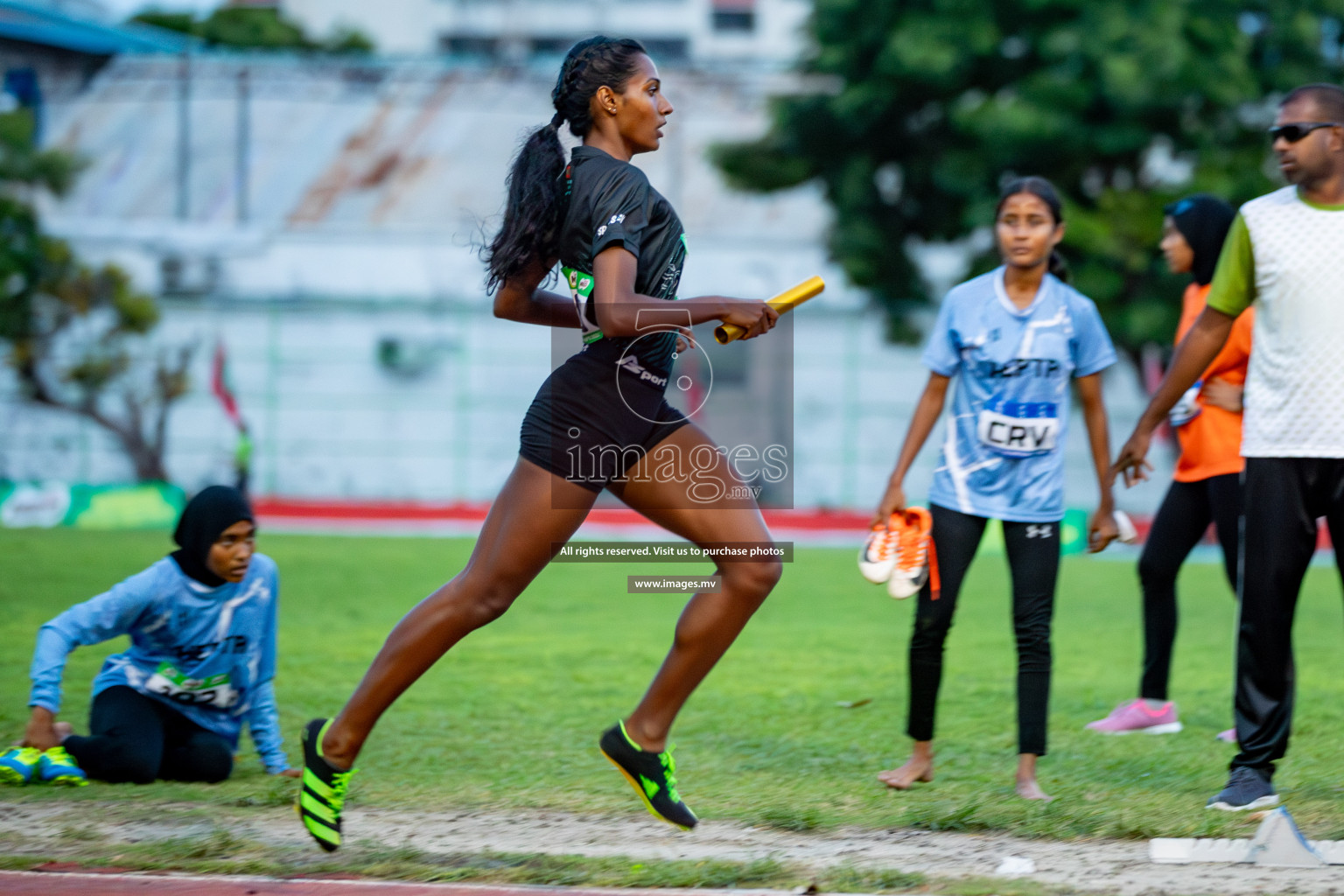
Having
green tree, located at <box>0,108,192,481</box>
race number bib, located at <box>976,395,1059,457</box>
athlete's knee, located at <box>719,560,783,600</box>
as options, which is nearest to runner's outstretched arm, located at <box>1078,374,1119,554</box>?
race number bib, located at <box>976,395,1059,457</box>

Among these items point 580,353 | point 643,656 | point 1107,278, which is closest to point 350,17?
point 1107,278

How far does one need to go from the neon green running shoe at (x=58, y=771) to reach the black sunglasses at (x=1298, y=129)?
4093 mm

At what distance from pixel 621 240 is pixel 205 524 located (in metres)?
2.12

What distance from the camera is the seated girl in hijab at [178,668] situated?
15.2 ft

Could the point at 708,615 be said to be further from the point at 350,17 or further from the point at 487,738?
the point at 350,17

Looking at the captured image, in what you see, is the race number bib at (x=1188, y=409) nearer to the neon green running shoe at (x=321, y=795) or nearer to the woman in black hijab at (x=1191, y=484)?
the woman in black hijab at (x=1191, y=484)

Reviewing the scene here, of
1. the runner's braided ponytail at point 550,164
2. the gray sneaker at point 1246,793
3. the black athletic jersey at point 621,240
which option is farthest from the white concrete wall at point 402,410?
the black athletic jersey at point 621,240

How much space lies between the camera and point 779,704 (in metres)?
6.28

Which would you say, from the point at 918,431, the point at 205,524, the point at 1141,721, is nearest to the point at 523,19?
the point at 1141,721

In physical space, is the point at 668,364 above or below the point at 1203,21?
below

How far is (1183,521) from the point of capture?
5.73m

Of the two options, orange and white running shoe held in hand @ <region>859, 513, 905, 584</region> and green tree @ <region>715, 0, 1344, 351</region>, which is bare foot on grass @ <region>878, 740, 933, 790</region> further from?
green tree @ <region>715, 0, 1344, 351</region>

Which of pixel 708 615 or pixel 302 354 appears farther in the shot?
pixel 302 354

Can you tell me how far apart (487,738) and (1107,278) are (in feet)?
44.3
